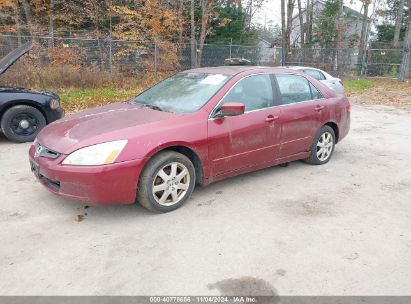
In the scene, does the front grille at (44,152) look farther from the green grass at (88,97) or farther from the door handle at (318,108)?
the green grass at (88,97)

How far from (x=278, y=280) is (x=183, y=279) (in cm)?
→ 73

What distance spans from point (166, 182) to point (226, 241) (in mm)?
928

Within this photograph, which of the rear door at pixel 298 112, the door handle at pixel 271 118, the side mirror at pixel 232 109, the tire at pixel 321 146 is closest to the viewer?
the side mirror at pixel 232 109

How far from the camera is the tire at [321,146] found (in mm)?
5672

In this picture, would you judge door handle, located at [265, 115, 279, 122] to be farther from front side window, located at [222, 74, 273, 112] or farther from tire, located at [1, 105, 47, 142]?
tire, located at [1, 105, 47, 142]

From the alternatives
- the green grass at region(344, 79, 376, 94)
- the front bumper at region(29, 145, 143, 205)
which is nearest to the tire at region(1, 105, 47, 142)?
the front bumper at region(29, 145, 143, 205)

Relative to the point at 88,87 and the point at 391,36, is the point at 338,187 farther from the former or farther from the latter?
the point at 391,36

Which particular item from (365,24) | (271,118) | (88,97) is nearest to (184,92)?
(271,118)

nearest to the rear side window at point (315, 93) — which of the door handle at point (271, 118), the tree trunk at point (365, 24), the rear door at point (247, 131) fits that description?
the rear door at point (247, 131)

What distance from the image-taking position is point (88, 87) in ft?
45.6

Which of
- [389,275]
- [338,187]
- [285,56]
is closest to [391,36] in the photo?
[285,56]

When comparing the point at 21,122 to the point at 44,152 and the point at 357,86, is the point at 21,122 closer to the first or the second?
the point at 44,152

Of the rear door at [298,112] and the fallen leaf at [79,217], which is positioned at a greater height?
the rear door at [298,112]

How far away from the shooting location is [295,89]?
17.6 feet
